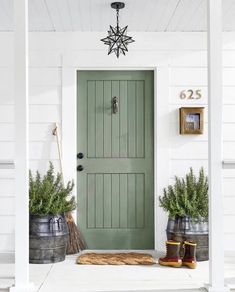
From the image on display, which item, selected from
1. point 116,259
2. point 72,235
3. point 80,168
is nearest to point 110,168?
point 80,168

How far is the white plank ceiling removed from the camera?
15.8ft

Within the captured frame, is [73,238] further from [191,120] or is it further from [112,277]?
[191,120]

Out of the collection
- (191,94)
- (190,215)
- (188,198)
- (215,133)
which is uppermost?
(191,94)

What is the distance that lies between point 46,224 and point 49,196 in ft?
0.90

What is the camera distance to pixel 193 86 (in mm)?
5875

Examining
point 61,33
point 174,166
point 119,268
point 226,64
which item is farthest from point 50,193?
point 226,64

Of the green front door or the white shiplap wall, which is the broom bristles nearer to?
the green front door

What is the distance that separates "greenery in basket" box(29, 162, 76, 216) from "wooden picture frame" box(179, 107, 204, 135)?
1.36 m

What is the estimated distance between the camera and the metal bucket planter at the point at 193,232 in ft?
17.4

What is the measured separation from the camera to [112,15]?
525cm

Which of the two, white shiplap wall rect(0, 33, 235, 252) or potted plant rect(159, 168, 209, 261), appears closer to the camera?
potted plant rect(159, 168, 209, 261)

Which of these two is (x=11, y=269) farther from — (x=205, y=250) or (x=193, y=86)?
(x=193, y=86)

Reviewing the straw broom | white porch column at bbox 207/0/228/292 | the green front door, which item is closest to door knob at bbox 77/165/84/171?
the green front door

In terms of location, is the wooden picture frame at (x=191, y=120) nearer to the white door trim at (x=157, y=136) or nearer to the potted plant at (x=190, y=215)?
the white door trim at (x=157, y=136)
